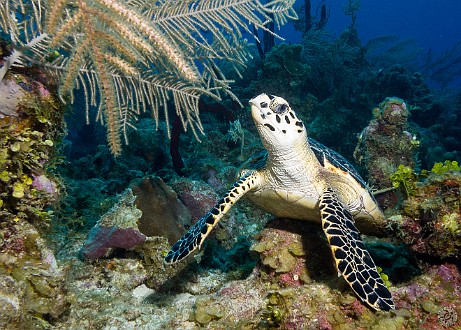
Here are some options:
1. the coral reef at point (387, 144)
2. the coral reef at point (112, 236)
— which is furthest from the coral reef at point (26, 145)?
the coral reef at point (387, 144)

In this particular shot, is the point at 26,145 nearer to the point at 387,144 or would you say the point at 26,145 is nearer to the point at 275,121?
the point at 275,121

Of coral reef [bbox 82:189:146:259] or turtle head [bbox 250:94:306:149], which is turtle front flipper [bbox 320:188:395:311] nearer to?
turtle head [bbox 250:94:306:149]

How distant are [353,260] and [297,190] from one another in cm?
108

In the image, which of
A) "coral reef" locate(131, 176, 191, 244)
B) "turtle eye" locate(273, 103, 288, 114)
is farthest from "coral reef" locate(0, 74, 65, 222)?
"turtle eye" locate(273, 103, 288, 114)

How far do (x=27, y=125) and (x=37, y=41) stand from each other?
2.68 feet

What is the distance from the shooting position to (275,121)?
130 inches

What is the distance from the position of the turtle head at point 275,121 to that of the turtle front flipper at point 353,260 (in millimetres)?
845

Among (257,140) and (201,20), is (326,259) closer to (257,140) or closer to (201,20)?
(201,20)

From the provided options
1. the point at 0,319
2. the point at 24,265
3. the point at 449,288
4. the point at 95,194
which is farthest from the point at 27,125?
the point at 449,288

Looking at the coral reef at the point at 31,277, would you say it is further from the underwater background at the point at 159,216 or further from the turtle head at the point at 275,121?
the turtle head at the point at 275,121

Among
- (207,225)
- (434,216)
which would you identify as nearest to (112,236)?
(207,225)

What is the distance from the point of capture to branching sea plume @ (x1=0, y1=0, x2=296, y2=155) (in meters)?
1.43

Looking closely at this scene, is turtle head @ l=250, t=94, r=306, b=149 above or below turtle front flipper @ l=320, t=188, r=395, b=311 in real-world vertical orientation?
above

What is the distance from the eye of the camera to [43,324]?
2.45 meters
